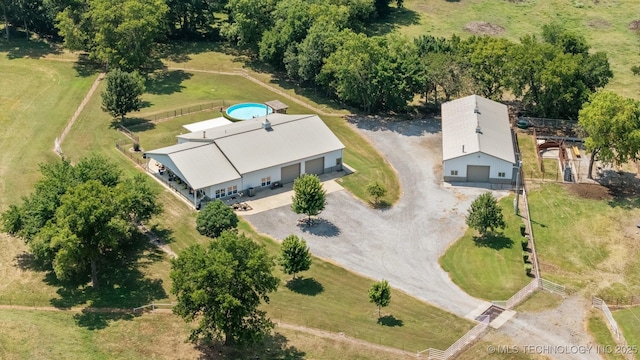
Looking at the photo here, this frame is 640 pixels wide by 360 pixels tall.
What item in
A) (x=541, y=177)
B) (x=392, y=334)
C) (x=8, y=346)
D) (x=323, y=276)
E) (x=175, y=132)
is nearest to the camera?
(x=8, y=346)

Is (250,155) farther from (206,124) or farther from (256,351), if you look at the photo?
(256,351)

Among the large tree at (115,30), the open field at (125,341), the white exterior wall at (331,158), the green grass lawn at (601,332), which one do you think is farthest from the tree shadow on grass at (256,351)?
the large tree at (115,30)

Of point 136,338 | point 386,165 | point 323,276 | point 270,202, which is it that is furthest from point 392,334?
point 386,165

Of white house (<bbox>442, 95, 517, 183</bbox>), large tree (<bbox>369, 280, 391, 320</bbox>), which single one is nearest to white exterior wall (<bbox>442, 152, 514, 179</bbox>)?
white house (<bbox>442, 95, 517, 183</bbox>)

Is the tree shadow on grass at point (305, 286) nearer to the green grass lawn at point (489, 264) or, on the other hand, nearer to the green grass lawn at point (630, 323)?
the green grass lawn at point (489, 264)

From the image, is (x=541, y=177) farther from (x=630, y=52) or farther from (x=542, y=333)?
(x=630, y=52)

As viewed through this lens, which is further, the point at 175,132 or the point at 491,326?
the point at 175,132
